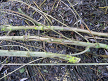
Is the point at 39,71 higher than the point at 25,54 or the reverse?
the reverse

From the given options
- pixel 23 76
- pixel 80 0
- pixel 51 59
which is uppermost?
pixel 80 0

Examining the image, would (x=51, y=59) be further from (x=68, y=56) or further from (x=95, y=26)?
(x=95, y=26)

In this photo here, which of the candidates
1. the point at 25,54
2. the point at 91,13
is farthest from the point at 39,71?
the point at 91,13

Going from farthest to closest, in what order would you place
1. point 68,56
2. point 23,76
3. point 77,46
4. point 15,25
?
point 15,25
point 77,46
point 23,76
point 68,56

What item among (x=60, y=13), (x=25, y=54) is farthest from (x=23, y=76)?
(x=60, y=13)

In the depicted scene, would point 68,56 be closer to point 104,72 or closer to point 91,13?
point 104,72

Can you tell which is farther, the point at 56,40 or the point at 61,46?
the point at 61,46

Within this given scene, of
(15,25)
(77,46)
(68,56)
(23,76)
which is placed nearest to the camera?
(68,56)

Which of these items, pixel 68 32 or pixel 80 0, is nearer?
pixel 68 32

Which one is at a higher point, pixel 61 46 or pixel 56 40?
pixel 56 40
